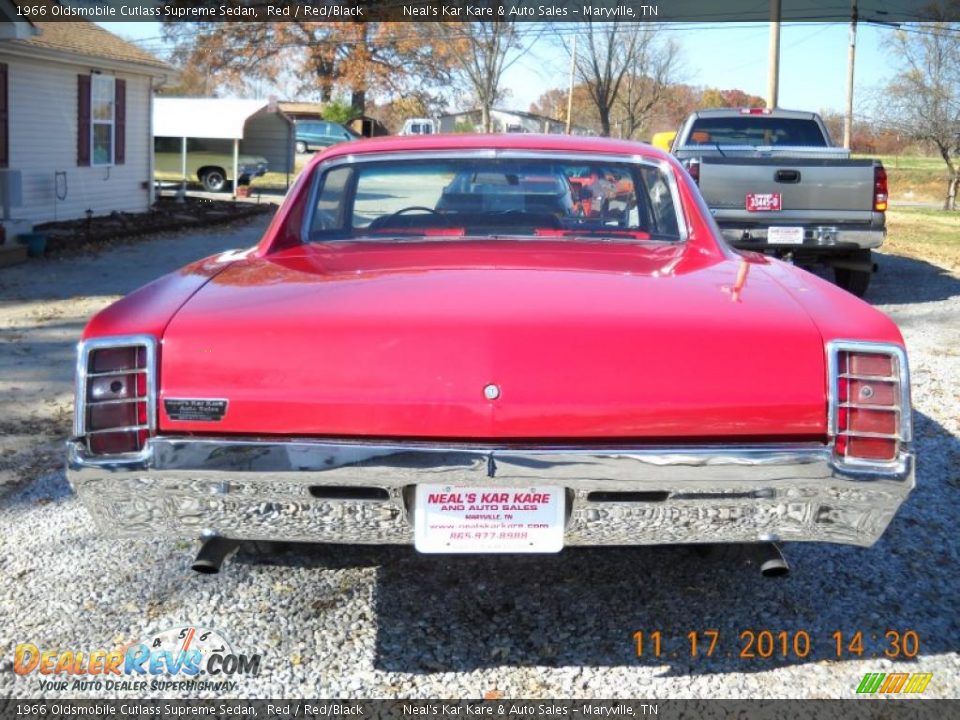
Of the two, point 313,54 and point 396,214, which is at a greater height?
point 313,54

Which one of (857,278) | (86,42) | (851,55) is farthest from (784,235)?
(851,55)

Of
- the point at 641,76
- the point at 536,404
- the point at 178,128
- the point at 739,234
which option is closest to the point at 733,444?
the point at 536,404

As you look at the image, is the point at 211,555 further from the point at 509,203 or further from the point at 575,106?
the point at 575,106

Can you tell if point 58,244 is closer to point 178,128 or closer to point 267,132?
point 178,128

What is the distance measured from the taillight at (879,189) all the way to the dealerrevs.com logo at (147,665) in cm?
799

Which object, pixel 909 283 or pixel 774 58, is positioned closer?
pixel 909 283

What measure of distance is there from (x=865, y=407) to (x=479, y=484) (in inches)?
39.0

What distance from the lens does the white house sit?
14.6 metres

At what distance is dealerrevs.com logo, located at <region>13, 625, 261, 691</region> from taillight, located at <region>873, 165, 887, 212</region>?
7989 mm

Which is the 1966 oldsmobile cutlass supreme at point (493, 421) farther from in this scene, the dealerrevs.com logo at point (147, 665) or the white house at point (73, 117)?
the white house at point (73, 117)

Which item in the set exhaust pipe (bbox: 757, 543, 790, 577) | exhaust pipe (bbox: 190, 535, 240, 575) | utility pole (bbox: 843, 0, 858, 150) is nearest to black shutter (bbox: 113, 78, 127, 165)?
exhaust pipe (bbox: 190, 535, 240, 575)

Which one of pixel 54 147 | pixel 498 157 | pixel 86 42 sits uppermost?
pixel 86 42

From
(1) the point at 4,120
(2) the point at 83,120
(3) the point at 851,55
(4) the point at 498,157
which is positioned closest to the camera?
(4) the point at 498,157

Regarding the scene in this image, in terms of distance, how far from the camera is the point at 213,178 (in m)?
28.2
